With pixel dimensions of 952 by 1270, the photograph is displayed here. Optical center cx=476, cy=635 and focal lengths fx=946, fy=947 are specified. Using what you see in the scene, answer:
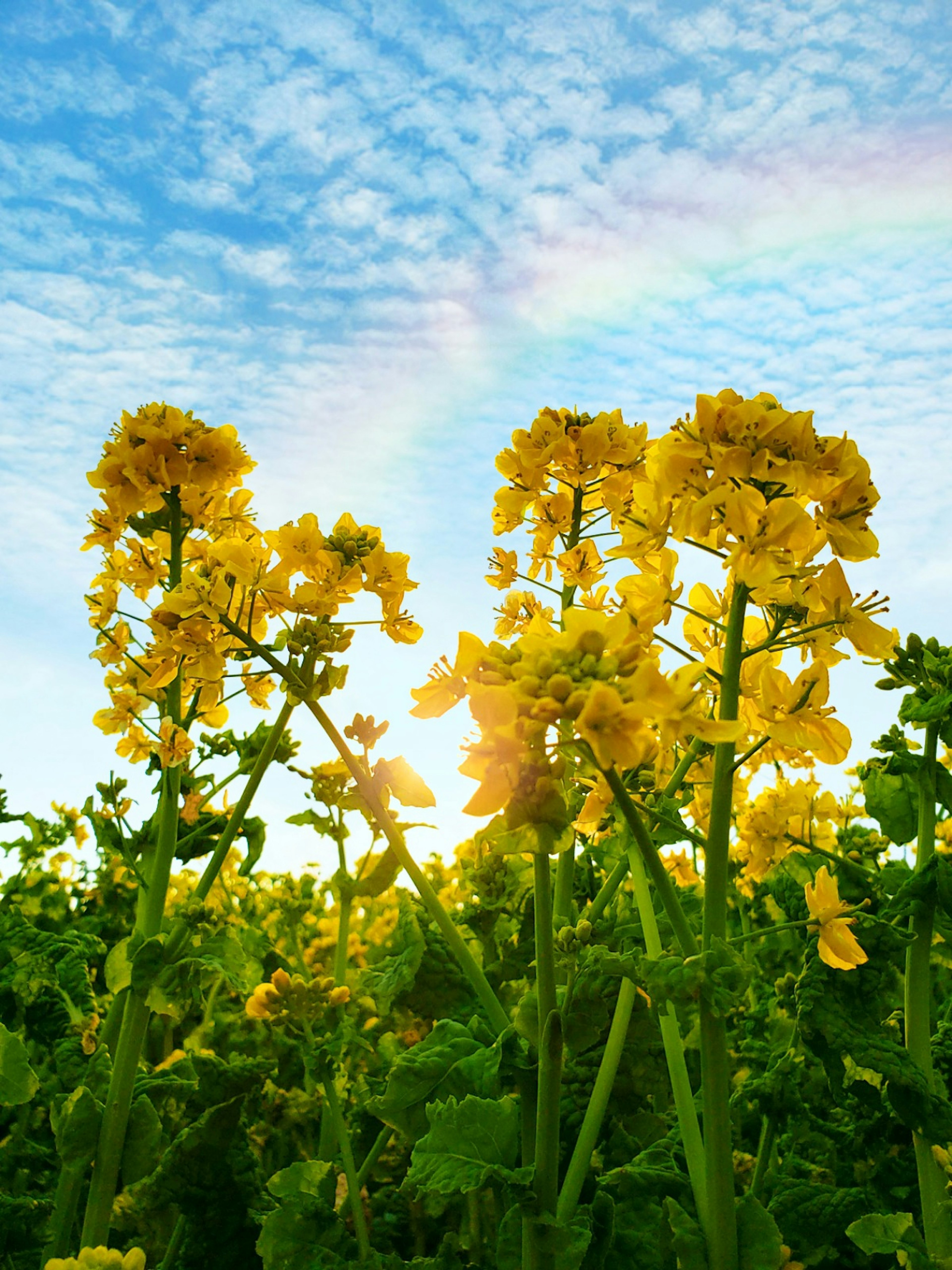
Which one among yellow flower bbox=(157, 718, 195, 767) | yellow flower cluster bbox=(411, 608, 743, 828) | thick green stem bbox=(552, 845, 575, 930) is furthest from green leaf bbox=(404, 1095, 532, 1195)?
yellow flower bbox=(157, 718, 195, 767)

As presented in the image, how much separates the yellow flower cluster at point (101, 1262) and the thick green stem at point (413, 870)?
38.1 inches

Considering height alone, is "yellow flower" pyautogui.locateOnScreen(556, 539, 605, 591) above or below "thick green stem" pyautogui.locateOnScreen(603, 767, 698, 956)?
above

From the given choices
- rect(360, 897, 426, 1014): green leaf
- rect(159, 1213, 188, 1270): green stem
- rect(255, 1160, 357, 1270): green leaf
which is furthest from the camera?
rect(159, 1213, 188, 1270): green stem

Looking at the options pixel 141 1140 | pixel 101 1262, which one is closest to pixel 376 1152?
pixel 141 1140

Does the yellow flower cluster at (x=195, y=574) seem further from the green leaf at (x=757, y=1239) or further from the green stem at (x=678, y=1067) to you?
the green leaf at (x=757, y=1239)

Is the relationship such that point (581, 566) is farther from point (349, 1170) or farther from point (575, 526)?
point (349, 1170)

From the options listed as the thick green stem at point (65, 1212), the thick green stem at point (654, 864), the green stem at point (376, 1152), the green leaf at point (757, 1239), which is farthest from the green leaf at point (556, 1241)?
the thick green stem at point (65, 1212)

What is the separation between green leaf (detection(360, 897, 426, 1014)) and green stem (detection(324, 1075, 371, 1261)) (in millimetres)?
242

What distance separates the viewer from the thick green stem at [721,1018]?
67.5 inches

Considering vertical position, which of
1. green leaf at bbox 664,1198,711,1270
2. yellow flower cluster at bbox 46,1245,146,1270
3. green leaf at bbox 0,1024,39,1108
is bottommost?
yellow flower cluster at bbox 46,1245,146,1270

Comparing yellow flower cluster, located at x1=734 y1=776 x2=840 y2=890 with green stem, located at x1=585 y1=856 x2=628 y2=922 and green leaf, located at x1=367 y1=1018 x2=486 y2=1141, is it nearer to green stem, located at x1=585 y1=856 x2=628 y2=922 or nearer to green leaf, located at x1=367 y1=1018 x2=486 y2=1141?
green stem, located at x1=585 y1=856 x2=628 y2=922

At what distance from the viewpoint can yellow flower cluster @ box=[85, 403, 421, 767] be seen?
2.21m

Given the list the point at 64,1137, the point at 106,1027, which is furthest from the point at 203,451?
the point at 64,1137

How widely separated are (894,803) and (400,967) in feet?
4.70
